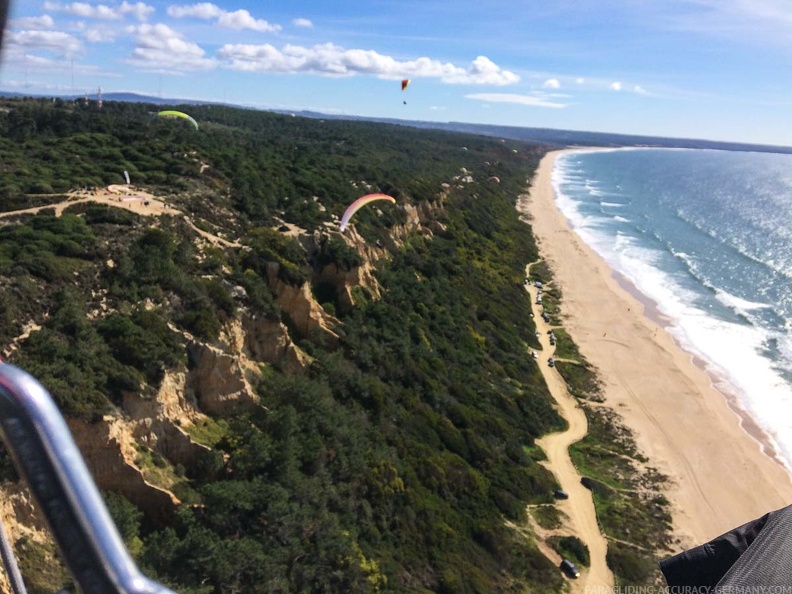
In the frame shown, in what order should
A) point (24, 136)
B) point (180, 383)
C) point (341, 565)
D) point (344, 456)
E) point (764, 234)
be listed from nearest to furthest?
1. point (341, 565)
2. point (180, 383)
3. point (344, 456)
4. point (24, 136)
5. point (764, 234)

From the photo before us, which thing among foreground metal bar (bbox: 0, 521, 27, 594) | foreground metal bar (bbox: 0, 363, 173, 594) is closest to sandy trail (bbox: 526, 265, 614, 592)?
foreground metal bar (bbox: 0, 521, 27, 594)

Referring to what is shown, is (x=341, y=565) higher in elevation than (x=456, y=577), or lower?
higher

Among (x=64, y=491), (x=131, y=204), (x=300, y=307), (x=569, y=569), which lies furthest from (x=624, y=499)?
(x=64, y=491)

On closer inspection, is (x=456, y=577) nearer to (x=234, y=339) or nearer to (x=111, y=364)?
(x=234, y=339)

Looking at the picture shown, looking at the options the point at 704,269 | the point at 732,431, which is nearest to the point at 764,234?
the point at 704,269

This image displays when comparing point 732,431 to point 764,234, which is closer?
point 732,431

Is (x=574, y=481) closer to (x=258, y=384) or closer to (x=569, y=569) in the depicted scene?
(x=569, y=569)

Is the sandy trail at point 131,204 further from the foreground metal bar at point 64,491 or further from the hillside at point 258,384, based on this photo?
the foreground metal bar at point 64,491
